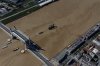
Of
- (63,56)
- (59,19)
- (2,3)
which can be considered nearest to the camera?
(63,56)

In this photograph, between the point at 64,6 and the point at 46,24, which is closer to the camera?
the point at 46,24

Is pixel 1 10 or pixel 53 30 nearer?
pixel 53 30

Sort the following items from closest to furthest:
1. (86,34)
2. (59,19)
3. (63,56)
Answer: (63,56)
(86,34)
(59,19)

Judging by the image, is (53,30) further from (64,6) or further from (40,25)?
(64,6)

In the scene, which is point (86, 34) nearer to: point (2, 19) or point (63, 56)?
point (63, 56)

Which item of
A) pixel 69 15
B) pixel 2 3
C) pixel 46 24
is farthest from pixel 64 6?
pixel 2 3

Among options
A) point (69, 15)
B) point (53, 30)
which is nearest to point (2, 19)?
point (53, 30)
